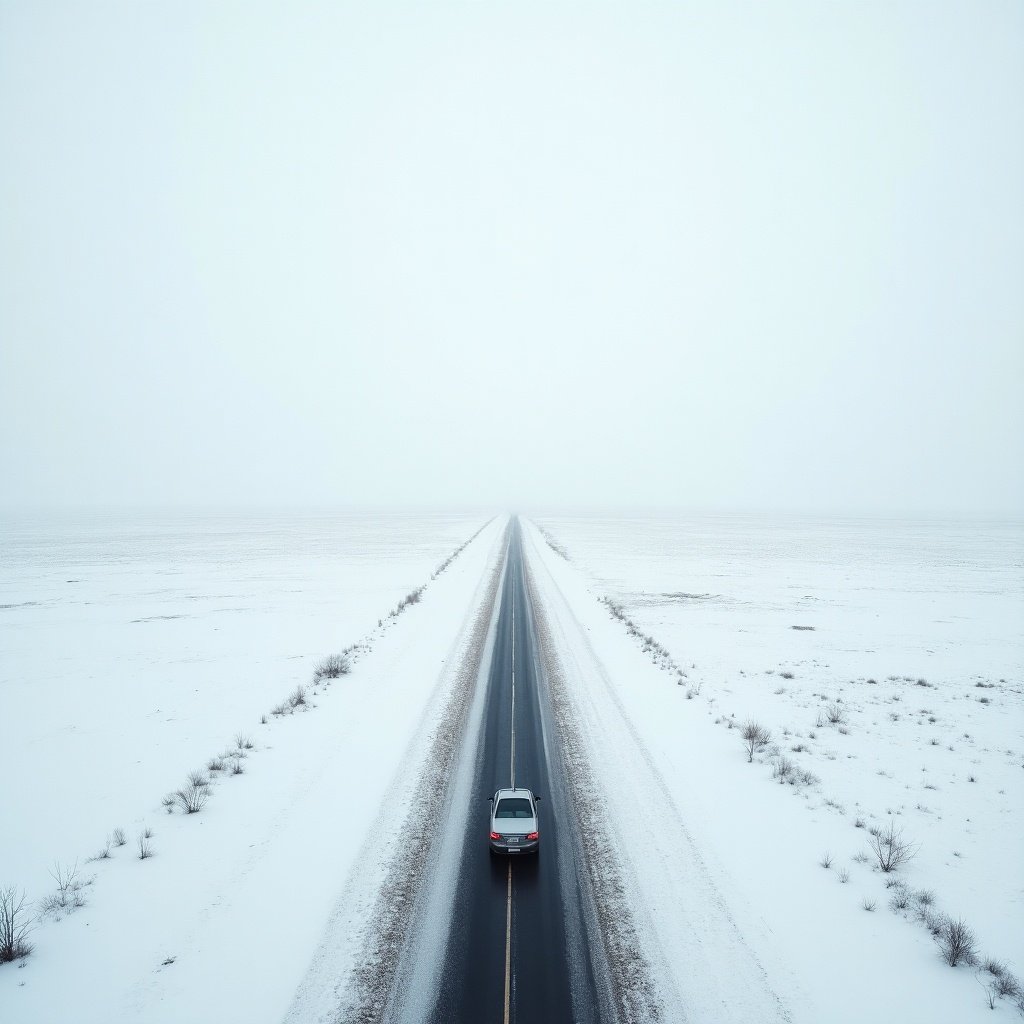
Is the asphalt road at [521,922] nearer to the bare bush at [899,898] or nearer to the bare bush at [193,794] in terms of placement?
the bare bush at [899,898]

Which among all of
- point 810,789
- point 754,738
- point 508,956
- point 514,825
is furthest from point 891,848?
point 508,956

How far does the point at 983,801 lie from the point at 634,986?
1188cm

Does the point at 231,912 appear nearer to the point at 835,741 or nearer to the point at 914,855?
the point at 914,855

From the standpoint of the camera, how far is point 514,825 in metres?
11.8

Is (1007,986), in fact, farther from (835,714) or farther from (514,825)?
(835,714)

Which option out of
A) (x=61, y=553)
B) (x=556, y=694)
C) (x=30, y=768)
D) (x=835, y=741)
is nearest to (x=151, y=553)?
(x=61, y=553)

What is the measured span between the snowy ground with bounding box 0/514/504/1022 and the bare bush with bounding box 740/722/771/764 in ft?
34.0

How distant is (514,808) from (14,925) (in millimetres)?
9466

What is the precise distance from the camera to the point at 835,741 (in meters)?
17.8

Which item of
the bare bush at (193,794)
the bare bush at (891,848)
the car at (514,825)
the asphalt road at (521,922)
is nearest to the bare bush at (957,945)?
the bare bush at (891,848)

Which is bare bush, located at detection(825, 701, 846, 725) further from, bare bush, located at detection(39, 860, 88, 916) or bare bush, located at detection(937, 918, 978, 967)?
bare bush, located at detection(39, 860, 88, 916)

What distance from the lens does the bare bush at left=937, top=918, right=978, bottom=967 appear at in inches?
357

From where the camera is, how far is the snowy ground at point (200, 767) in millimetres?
9039

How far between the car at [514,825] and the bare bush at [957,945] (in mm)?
7321
